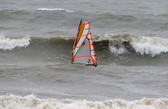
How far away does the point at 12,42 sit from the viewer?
19.4 meters

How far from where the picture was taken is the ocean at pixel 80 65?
37.5ft

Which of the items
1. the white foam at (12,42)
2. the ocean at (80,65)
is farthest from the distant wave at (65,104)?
the white foam at (12,42)

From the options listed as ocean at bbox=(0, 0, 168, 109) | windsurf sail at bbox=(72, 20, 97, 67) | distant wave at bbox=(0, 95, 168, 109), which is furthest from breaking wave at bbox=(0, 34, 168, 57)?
distant wave at bbox=(0, 95, 168, 109)

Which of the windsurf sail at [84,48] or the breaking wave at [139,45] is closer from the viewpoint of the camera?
the windsurf sail at [84,48]

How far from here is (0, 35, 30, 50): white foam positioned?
19016mm

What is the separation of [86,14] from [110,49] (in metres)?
7.27

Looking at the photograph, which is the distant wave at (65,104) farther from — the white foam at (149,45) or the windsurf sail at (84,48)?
the white foam at (149,45)

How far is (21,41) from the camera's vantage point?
1952cm

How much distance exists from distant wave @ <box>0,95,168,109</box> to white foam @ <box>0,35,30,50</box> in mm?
8582

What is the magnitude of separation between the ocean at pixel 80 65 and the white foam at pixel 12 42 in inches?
0.6

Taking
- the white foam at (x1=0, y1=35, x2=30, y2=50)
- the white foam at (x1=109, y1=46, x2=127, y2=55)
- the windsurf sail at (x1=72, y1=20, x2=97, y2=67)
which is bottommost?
the white foam at (x1=109, y1=46, x2=127, y2=55)

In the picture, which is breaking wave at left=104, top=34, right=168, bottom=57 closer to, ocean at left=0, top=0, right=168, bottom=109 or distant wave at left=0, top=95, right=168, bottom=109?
ocean at left=0, top=0, right=168, bottom=109

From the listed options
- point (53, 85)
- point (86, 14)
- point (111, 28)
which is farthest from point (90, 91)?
point (86, 14)

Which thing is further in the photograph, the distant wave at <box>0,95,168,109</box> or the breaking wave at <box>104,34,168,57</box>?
the breaking wave at <box>104,34,168,57</box>
